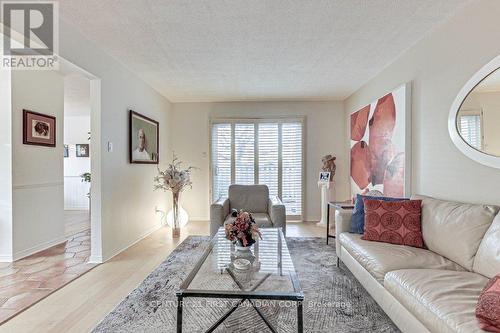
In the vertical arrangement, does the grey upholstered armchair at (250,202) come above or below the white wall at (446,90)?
below

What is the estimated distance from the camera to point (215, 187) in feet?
18.2

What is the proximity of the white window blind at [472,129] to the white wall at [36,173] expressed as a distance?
481cm

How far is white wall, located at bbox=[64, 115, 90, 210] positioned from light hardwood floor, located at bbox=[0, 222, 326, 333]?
3.98 metres

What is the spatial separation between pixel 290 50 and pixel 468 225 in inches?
94.1

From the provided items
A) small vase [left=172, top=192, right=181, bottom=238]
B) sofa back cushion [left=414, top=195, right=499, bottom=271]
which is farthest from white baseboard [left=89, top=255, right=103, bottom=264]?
sofa back cushion [left=414, top=195, right=499, bottom=271]

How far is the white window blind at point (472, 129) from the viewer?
212 cm

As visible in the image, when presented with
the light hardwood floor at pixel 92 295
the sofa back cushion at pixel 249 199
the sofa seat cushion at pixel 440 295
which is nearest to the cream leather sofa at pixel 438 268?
the sofa seat cushion at pixel 440 295

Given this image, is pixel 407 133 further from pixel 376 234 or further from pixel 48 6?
pixel 48 6

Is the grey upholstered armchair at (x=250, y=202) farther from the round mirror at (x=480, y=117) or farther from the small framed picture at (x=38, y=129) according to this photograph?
the small framed picture at (x=38, y=129)

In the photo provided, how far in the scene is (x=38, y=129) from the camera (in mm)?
3605

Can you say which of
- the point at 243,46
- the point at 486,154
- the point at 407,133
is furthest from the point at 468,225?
the point at 243,46

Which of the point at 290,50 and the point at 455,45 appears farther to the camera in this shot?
the point at 290,50

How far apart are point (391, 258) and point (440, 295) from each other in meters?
0.55

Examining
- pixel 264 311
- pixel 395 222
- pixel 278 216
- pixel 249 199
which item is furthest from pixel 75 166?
pixel 395 222
